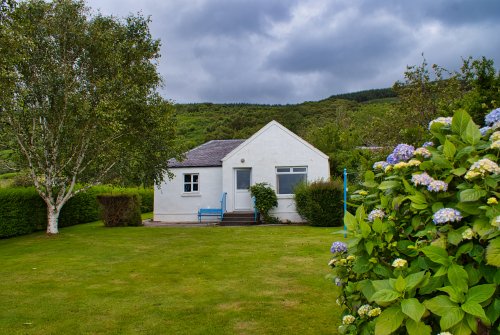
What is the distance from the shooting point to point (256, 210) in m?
21.8

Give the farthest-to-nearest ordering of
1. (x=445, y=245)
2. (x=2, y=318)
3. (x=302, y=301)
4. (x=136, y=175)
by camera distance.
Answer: (x=136, y=175) → (x=302, y=301) → (x=2, y=318) → (x=445, y=245)

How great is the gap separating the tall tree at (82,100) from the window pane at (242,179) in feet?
20.2

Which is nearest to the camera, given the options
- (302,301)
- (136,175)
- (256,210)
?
(302,301)

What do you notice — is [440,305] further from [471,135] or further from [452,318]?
[471,135]

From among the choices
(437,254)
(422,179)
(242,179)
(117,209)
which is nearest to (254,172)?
(242,179)

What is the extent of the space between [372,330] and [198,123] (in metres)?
70.6

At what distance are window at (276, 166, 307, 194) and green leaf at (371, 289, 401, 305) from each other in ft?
67.8

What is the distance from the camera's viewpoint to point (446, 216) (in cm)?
223

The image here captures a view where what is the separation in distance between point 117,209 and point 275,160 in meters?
8.86

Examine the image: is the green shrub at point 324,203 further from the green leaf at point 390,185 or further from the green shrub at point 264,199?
the green leaf at point 390,185

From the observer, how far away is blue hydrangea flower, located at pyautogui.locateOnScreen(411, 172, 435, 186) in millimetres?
2410

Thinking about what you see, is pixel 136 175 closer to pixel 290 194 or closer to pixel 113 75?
pixel 113 75

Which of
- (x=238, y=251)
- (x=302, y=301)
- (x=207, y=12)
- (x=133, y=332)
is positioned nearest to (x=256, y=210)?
(x=238, y=251)

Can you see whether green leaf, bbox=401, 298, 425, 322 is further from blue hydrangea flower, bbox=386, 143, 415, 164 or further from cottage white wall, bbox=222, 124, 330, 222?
cottage white wall, bbox=222, 124, 330, 222
